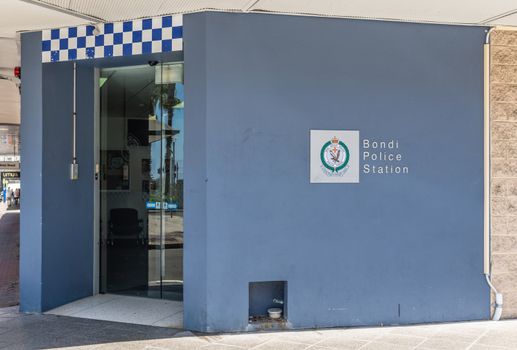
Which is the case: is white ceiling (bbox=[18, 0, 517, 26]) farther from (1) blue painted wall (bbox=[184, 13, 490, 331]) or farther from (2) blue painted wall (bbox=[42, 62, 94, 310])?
(2) blue painted wall (bbox=[42, 62, 94, 310])

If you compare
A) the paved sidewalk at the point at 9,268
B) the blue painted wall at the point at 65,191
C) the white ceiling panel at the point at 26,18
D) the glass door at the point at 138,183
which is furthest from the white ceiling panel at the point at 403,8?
the paved sidewalk at the point at 9,268

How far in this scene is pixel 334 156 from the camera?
4898 millimetres

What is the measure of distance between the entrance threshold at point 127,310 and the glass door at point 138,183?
0.20 m

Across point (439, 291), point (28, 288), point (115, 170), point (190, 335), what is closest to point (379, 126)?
point (439, 291)

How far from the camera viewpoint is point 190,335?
4625 millimetres

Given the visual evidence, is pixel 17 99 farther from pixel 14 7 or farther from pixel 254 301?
pixel 254 301

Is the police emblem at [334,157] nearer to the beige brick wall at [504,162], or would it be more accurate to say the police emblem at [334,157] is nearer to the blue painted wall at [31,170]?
the beige brick wall at [504,162]

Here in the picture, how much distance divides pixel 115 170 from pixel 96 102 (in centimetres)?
82

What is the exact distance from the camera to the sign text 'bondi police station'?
488 cm

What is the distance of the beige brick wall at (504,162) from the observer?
5.16 metres

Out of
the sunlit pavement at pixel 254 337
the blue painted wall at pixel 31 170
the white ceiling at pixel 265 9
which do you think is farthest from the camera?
the blue painted wall at pixel 31 170

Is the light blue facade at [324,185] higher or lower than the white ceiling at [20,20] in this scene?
lower

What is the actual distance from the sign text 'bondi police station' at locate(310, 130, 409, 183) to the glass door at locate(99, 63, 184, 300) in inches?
71.6

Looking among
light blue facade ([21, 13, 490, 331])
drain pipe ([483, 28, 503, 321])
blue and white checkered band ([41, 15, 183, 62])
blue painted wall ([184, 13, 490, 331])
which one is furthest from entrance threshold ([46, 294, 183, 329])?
drain pipe ([483, 28, 503, 321])
